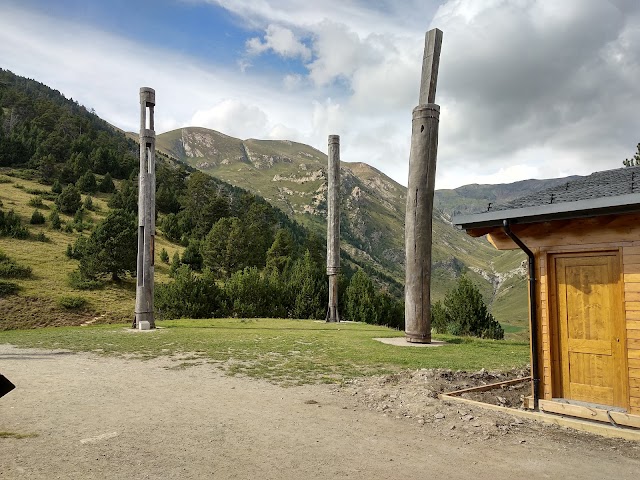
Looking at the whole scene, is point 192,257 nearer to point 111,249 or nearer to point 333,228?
point 111,249

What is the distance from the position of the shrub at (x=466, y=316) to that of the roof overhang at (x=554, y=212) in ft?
93.2

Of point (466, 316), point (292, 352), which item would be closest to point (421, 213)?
Result: point (292, 352)

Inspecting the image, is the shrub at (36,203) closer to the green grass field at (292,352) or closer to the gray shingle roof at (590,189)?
Answer: the green grass field at (292,352)

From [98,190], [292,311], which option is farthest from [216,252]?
[98,190]

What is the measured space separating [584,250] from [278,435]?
551 centimetres

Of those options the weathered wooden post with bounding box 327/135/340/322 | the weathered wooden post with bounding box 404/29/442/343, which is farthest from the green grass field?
the weathered wooden post with bounding box 327/135/340/322

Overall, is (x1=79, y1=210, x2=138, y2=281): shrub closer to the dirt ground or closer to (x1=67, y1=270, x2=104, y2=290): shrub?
(x1=67, y1=270, x2=104, y2=290): shrub

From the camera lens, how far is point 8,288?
1634 inches

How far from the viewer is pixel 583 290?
7.74 metres

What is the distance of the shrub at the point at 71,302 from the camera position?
4069 centimetres

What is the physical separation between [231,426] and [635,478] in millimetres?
5007

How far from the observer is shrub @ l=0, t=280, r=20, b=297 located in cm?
4097

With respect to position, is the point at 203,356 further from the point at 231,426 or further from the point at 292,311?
the point at 292,311

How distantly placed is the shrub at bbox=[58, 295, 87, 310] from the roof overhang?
4021 centimetres
